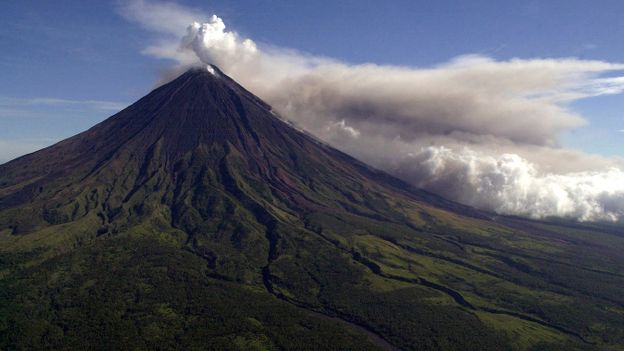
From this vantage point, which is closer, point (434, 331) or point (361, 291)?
point (434, 331)

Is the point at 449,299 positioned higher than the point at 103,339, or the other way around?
the point at 449,299

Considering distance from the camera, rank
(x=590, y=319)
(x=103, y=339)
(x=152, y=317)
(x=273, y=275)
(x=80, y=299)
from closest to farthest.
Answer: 1. (x=103, y=339)
2. (x=152, y=317)
3. (x=80, y=299)
4. (x=590, y=319)
5. (x=273, y=275)

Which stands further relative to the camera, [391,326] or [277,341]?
[391,326]

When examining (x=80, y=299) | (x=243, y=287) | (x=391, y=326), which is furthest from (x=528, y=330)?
(x=80, y=299)

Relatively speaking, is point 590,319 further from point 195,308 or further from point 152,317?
point 152,317

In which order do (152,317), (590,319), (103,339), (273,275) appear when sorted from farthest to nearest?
(273,275) < (590,319) < (152,317) < (103,339)

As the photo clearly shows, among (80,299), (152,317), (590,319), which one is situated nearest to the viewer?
(152,317)

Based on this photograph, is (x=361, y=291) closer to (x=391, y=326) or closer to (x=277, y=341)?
(x=391, y=326)

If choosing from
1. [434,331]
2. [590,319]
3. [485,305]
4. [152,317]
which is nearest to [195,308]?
[152,317]

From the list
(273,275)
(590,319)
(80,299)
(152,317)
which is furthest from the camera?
(273,275)
